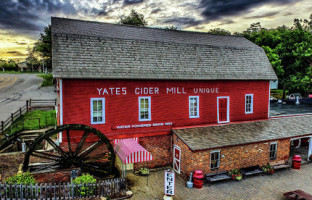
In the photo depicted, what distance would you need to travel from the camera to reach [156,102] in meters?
14.4

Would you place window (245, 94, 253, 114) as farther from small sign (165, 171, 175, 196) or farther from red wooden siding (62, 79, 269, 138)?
small sign (165, 171, 175, 196)

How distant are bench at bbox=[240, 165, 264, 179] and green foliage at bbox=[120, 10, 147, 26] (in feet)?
120

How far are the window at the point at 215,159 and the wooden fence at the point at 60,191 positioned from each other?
225 inches

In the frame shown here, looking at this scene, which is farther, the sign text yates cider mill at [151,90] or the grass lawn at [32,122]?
the grass lawn at [32,122]

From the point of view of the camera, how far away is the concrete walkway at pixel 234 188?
11.7 metres

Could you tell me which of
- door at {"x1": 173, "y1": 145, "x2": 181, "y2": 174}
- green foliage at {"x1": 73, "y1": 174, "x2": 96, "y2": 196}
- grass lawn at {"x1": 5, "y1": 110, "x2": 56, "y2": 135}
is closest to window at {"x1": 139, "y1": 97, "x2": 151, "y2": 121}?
door at {"x1": 173, "y1": 145, "x2": 181, "y2": 174}

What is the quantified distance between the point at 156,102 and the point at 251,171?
24.8ft

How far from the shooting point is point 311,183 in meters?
13.4

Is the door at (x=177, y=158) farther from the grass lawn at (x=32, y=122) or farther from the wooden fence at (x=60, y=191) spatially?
the grass lawn at (x=32, y=122)

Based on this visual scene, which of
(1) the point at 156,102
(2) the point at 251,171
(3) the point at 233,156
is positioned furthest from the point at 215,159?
(1) the point at 156,102

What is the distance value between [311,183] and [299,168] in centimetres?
214

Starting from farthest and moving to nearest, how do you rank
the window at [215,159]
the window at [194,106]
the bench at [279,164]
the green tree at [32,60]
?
the green tree at [32,60], the window at [194,106], the bench at [279,164], the window at [215,159]

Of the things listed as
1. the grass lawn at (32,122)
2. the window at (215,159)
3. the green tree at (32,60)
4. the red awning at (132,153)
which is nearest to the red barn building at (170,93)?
the window at (215,159)

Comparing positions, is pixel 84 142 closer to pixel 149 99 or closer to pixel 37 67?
pixel 149 99
